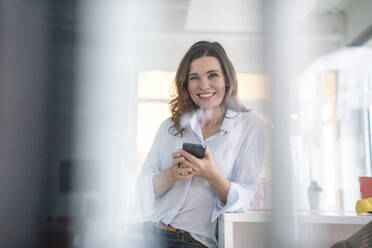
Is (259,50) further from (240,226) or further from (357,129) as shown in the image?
(240,226)

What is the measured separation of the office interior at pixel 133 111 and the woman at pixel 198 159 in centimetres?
4

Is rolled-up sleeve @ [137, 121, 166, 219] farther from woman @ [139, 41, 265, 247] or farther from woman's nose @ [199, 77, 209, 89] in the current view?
woman's nose @ [199, 77, 209, 89]

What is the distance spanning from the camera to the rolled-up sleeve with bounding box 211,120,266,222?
1.35 m

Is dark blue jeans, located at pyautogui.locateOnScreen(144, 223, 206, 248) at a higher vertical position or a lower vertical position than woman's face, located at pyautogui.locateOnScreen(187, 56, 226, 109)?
lower

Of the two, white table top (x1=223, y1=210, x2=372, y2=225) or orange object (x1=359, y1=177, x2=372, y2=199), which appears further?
orange object (x1=359, y1=177, x2=372, y2=199)

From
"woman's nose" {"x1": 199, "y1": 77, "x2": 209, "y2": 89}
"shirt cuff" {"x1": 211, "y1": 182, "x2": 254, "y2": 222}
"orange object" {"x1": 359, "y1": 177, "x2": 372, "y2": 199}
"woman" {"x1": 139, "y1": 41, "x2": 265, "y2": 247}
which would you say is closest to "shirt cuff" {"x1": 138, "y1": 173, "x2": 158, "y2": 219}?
"woman" {"x1": 139, "y1": 41, "x2": 265, "y2": 247}

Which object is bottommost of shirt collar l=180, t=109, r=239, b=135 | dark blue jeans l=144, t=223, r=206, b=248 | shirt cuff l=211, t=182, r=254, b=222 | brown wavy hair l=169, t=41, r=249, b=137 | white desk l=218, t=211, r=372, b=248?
dark blue jeans l=144, t=223, r=206, b=248

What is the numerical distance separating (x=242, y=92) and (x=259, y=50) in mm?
154

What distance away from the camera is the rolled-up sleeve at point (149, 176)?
53.7 inches

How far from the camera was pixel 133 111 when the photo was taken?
137cm

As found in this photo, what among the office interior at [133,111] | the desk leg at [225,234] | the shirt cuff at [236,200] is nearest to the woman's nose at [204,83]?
the office interior at [133,111]

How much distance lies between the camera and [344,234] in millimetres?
1515

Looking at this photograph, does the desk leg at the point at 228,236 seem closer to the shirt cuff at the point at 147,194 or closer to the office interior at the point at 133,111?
the office interior at the point at 133,111

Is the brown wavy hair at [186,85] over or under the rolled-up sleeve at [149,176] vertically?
over
